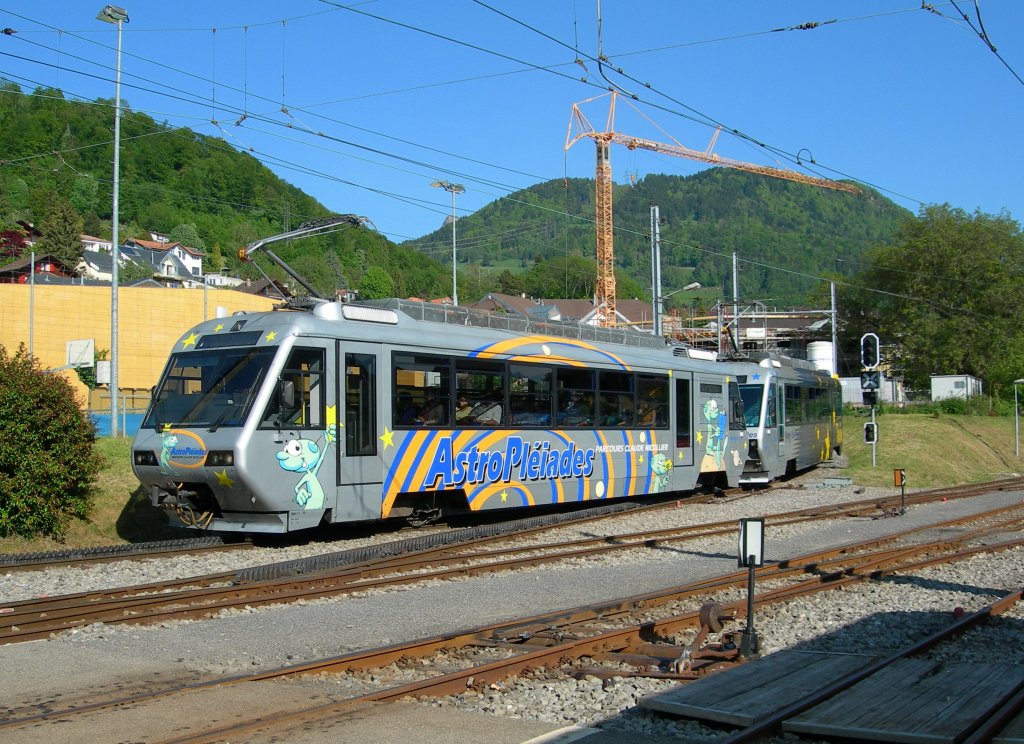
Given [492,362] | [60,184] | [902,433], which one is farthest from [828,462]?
[60,184]

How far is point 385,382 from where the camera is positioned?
1394 cm

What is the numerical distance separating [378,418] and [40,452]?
5.09m

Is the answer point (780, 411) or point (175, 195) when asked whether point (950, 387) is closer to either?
point (780, 411)

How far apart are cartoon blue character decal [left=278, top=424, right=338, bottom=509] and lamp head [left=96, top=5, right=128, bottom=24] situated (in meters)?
13.8

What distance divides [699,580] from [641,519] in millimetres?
6729

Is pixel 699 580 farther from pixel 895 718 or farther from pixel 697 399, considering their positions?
pixel 697 399

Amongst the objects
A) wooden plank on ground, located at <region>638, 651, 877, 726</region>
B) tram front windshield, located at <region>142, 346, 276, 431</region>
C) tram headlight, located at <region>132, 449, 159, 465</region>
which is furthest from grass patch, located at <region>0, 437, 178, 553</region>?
wooden plank on ground, located at <region>638, 651, 877, 726</region>

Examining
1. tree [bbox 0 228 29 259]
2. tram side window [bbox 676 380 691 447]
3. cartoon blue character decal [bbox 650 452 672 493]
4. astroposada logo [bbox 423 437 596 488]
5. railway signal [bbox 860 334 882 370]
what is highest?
tree [bbox 0 228 29 259]

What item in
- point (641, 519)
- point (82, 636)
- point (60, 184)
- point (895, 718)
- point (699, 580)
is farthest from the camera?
point (60, 184)

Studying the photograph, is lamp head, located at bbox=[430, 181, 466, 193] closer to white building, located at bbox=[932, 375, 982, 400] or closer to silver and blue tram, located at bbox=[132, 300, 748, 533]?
silver and blue tram, located at bbox=[132, 300, 748, 533]

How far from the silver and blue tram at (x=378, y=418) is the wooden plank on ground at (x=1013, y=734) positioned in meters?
9.26

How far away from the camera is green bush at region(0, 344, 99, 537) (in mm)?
13875

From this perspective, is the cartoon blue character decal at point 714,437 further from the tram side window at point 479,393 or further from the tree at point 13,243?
the tree at point 13,243

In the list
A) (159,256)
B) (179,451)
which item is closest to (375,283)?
(159,256)
